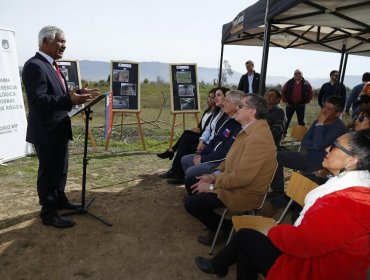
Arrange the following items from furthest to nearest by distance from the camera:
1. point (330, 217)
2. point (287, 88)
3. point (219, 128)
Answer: point (287, 88) < point (219, 128) < point (330, 217)

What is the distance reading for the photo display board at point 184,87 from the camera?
24.4 feet

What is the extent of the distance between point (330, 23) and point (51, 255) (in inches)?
195

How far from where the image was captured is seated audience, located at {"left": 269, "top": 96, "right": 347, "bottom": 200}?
388 centimetres

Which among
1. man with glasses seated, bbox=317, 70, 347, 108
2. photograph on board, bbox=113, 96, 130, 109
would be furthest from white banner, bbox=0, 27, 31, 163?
man with glasses seated, bbox=317, 70, 347, 108

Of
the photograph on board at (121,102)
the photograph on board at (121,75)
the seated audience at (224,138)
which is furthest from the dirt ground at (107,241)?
the photograph on board at (121,75)

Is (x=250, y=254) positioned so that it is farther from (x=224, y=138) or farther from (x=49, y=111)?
(x=49, y=111)

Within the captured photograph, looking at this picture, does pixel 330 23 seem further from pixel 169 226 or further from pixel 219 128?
pixel 169 226

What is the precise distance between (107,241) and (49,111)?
1386 mm

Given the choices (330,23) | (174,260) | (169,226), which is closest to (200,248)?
(174,260)

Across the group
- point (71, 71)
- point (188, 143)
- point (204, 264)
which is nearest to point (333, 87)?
point (188, 143)

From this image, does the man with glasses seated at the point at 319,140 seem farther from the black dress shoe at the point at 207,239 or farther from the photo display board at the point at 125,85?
the photo display board at the point at 125,85

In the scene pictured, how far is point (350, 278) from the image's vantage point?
63.6 inches

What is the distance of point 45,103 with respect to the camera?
2.99 m

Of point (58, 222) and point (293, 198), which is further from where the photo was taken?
point (58, 222)
